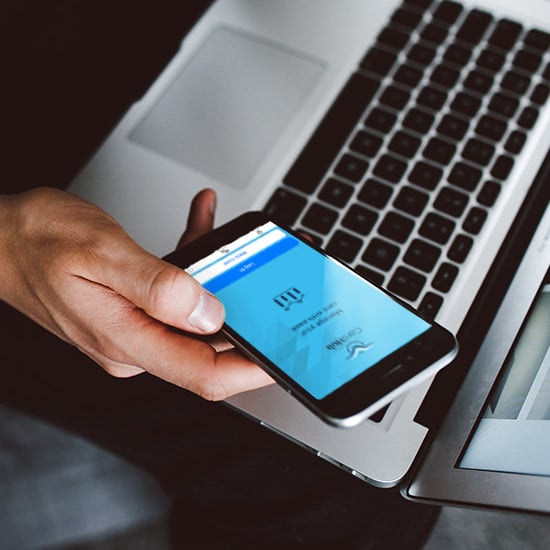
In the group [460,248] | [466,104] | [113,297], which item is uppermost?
[466,104]

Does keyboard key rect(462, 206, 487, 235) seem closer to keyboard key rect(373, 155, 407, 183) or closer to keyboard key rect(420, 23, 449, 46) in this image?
keyboard key rect(373, 155, 407, 183)

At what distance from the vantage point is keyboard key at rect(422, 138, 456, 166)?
0.56m

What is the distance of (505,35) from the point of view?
23.9 inches

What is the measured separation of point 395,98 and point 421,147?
0.05 metres

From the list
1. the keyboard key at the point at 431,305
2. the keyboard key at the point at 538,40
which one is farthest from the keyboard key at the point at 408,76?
the keyboard key at the point at 431,305

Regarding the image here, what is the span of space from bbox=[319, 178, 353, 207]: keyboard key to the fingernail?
18cm

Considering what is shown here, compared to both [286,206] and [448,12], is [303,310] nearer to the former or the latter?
[286,206]

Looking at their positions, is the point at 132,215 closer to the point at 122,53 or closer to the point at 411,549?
the point at 122,53

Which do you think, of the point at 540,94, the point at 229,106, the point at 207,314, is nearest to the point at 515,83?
the point at 540,94

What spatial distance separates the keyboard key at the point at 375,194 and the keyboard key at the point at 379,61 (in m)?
0.12

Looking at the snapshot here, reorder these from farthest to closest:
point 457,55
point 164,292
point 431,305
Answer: point 457,55 → point 431,305 → point 164,292

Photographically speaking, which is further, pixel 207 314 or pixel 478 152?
pixel 478 152

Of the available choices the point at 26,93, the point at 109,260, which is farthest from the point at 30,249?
the point at 26,93

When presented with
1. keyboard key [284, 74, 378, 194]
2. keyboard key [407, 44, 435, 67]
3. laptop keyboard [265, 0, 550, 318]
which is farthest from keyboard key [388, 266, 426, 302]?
keyboard key [407, 44, 435, 67]
